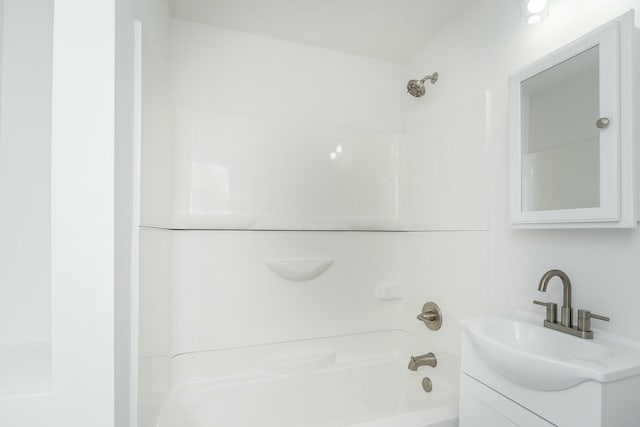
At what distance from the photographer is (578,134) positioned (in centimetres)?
109

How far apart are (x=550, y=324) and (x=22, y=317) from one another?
70.6 inches

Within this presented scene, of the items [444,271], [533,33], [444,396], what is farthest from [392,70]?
[444,396]

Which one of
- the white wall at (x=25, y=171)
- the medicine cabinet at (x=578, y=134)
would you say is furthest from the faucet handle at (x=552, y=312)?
the white wall at (x=25, y=171)

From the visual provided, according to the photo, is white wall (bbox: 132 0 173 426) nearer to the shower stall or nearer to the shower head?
the shower stall

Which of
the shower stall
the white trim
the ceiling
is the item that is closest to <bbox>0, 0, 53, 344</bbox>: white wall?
the white trim

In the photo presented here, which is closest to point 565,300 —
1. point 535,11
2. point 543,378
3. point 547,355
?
point 547,355

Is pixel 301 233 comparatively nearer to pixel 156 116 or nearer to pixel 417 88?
pixel 156 116

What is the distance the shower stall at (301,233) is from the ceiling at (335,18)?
0.06 metres

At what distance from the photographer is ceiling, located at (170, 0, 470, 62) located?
5.45 feet

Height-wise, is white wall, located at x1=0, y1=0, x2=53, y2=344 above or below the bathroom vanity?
above

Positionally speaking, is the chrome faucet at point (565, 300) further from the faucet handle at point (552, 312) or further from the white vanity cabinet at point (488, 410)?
the white vanity cabinet at point (488, 410)

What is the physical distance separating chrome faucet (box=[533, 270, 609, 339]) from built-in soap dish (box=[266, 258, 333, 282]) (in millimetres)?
1119

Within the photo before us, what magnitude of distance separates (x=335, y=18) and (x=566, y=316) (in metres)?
1.77

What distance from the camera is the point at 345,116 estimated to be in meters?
2.09
